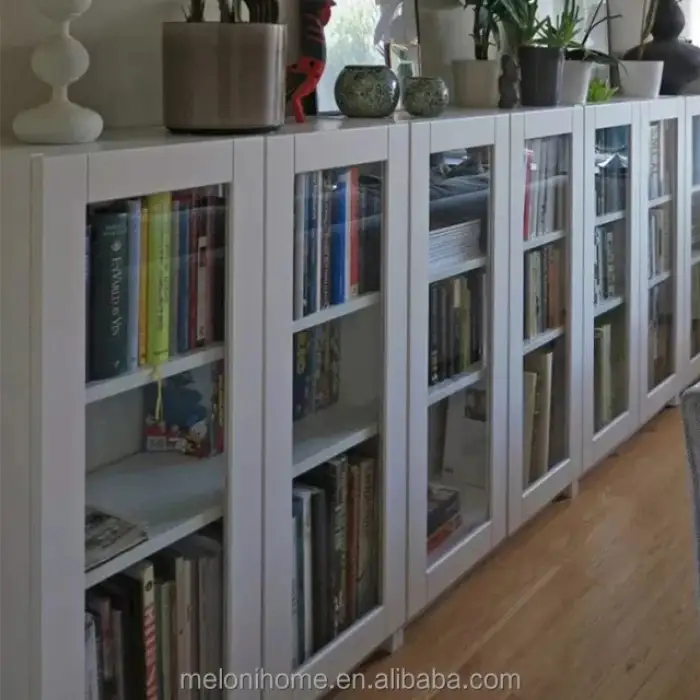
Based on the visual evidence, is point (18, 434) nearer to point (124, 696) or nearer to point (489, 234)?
point (124, 696)

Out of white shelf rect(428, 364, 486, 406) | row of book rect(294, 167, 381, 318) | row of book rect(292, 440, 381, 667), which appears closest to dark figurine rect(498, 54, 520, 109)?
white shelf rect(428, 364, 486, 406)

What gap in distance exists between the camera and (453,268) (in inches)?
92.4

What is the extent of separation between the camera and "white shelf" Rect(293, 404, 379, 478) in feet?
6.25

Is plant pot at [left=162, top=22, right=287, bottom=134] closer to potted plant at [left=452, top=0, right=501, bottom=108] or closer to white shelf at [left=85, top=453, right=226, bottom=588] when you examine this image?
white shelf at [left=85, top=453, right=226, bottom=588]

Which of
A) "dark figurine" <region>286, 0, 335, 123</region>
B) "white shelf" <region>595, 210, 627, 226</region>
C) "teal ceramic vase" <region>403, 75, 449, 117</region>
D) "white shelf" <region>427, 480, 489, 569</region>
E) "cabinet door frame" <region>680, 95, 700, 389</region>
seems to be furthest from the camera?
"cabinet door frame" <region>680, 95, 700, 389</region>

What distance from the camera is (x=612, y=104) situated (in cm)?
298

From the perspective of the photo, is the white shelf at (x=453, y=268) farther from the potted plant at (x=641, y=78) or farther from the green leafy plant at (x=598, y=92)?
the potted plant at (x=641, y=78)

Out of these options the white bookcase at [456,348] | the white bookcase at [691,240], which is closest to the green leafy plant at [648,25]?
the white bookcase at [691,240]

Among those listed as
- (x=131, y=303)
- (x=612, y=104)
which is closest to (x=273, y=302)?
(x=131, y=303)

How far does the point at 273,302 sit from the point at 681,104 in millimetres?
2142

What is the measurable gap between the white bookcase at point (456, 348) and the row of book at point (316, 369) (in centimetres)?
22

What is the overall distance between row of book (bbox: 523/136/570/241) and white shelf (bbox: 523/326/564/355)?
0.79 feet

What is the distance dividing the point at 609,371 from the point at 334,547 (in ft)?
4.76

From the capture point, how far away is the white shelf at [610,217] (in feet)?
10.0
